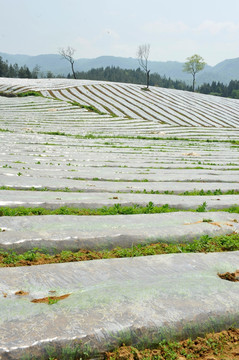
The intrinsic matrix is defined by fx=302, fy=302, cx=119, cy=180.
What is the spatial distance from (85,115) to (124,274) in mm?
27492

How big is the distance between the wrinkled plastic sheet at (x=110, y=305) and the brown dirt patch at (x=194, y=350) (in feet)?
0.21

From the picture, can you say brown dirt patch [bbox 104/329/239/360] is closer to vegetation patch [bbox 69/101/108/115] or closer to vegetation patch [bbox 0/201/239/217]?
vegetation patch [bbox 0/201/239/217]

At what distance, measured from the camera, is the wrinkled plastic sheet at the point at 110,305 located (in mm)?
2439

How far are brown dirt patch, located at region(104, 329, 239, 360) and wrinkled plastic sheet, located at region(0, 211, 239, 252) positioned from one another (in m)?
1.79

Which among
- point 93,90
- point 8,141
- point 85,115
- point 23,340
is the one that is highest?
point 93,90

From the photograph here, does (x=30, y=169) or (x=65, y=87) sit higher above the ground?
(x=65, y=87)

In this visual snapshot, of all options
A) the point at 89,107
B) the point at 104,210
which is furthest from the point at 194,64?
the point at 104,210

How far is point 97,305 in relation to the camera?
2787mm

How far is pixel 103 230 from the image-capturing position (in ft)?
14.8

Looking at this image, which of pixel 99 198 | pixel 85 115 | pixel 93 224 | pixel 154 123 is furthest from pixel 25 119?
pixel 93 224

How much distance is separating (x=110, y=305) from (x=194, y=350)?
808 millimetres

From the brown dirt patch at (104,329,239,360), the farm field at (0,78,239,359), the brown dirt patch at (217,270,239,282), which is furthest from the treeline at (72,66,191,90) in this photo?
the brown dirt patch at (104,329,239,360)

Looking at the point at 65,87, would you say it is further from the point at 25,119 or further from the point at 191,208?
the point at 191,208

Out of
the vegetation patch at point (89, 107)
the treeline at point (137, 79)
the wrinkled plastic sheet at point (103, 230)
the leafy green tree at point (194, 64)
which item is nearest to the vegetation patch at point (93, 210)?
the wrinkled plastic sheet at point (103, 230)
